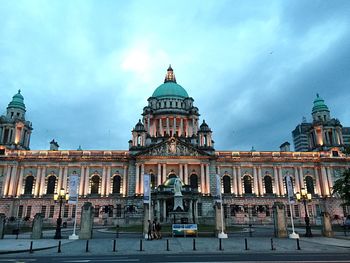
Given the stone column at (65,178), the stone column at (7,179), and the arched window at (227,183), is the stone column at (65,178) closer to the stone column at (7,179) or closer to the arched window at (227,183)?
the stone column at (7,179)

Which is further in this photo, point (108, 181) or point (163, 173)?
point (108, 181)

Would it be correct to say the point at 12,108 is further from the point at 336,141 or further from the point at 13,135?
the point at 336,141

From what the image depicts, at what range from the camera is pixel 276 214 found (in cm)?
3044

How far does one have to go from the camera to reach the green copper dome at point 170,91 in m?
92.0

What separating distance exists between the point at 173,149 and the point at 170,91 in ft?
97.9

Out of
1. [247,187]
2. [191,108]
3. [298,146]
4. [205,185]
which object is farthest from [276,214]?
[298,146]

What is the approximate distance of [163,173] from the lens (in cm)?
6644

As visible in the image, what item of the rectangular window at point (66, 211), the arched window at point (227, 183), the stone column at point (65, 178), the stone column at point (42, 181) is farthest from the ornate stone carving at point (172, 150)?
the stone column at point (42, 181)

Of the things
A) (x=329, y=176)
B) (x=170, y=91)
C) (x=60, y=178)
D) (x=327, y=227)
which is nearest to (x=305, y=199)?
(x=327, y=227)

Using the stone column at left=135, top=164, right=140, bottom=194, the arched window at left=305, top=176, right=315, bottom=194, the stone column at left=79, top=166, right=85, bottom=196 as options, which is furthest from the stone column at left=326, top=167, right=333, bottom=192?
the stone column at left=79, top=166, right=85, bottom=196

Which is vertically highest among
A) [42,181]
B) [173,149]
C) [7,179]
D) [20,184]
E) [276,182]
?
[173,149]

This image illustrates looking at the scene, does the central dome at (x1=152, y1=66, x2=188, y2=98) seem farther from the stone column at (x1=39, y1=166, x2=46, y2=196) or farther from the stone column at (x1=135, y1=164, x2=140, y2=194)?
the stone column at (x1=39, y1=166, x2=46, y2=196)

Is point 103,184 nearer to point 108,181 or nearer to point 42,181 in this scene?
point 108,181

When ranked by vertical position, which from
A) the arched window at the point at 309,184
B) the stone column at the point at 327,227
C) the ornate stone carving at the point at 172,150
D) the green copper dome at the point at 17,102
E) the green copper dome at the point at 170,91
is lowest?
the stone column at the point at 327,227
